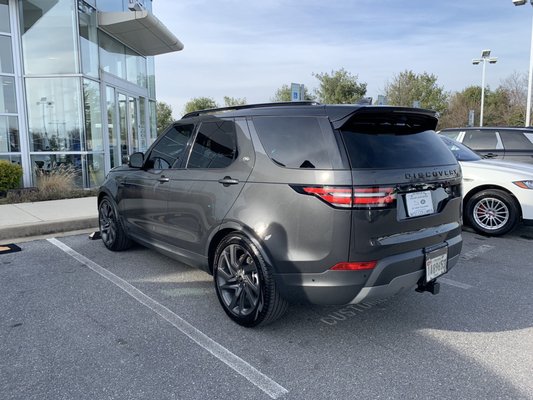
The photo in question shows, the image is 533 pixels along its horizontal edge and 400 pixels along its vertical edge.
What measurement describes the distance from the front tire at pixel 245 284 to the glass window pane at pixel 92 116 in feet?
29.7

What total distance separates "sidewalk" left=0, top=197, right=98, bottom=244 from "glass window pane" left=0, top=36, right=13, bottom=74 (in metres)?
4.07

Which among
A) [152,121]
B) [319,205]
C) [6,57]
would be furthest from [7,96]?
[319,205]

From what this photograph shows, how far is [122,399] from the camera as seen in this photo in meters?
2.50

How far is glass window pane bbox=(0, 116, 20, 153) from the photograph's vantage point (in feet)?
34.7

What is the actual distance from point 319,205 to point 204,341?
56.3 inches

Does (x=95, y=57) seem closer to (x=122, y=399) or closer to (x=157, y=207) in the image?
(x=157, y=207)

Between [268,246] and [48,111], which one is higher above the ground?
[48,111]

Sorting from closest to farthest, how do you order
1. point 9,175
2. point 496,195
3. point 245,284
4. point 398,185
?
point 398,185, point 245,284, point 496,195, point 9,175

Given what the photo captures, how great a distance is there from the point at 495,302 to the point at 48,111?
11134 mm

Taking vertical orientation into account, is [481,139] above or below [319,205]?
above

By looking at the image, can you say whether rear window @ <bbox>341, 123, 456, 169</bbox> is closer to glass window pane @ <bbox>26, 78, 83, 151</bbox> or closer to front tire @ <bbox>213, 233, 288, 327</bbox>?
front tire @ <bbox>213, 233, 288, 327</bbox>

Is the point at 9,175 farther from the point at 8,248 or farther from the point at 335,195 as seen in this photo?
the point at 335,195

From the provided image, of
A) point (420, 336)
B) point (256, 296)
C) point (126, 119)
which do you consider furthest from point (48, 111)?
point (420, 336)

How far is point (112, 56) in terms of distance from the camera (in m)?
13.1
